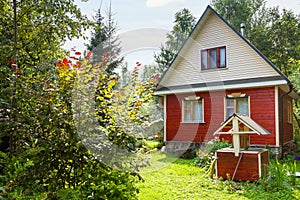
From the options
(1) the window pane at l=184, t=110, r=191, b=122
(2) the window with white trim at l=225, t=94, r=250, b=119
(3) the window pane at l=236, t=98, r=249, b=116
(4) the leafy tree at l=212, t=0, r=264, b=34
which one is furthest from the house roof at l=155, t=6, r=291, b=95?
(4) the leafy tree at l=212, t=0, r=264, b=34

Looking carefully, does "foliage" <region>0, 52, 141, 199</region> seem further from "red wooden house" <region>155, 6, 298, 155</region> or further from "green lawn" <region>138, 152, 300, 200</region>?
"red wooden house" <region>155, 6, 298, 155</region>

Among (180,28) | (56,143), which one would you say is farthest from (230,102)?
(180,28)

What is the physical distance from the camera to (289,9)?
736 inches

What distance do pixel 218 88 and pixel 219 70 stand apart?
2.75 feet

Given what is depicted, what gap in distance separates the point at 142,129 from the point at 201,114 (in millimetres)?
7668

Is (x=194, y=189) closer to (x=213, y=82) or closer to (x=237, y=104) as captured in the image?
(x=237, y=104)

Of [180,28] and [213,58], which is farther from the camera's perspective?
[180,28]

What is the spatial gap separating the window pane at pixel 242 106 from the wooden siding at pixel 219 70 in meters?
0.89

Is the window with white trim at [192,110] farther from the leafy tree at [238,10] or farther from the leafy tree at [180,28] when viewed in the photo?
the leafy tree at [180,28]

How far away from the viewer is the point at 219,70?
415 inches

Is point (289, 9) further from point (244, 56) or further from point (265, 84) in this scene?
point (265, 84)

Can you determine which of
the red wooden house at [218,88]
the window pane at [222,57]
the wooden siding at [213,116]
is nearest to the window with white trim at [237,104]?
the red wooden house at [218,88]

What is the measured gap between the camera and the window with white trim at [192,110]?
35.5 ft

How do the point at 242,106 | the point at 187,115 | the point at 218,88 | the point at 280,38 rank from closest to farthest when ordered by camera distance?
1. the point at 242,106
2. the point at 218,88
3. the point at 187,115
4. the point at 280,38
